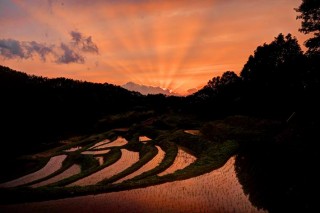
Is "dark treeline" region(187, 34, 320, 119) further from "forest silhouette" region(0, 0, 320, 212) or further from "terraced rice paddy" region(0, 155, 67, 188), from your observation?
"terraced rice paddy" region(0, 155, 67, 188)

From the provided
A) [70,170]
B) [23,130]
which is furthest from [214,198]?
[23,130]

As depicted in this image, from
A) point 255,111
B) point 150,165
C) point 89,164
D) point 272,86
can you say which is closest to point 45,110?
point 89,164

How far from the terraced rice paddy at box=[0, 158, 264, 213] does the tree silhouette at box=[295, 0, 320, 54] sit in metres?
22.1

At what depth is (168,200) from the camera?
18.6 m

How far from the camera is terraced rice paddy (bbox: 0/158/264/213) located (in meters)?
17.0

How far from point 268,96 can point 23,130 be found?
4939 cm

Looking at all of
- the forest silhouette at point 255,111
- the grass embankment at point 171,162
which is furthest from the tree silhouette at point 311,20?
the grass embankment at point 171,162

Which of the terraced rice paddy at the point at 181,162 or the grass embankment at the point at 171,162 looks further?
the terraced rice paddy at the point at 181,162

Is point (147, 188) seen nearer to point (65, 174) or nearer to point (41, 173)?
point (65, 174)

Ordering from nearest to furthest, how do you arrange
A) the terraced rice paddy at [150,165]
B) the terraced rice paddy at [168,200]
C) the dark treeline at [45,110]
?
1. the terraced rice paddy at [168,200]
2. the terraced rice paddy at [150,165]
3. the dark treeline at [45,110]

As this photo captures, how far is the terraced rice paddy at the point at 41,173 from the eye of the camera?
93.6ft

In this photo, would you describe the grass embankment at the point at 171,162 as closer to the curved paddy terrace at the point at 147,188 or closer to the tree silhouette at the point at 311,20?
the curved paddy terrace at the point at 147,188

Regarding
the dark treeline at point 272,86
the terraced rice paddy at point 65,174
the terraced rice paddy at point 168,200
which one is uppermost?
the dark treeline at point 272,86

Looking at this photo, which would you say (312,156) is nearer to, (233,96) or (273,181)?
(273,181)
